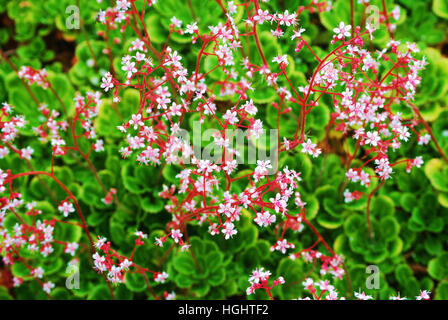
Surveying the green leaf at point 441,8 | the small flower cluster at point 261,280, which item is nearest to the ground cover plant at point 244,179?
the green leaf at point 441,8

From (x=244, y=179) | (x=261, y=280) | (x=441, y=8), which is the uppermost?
(x=441, y=8)

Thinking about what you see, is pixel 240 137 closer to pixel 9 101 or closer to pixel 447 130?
pixel 447 130

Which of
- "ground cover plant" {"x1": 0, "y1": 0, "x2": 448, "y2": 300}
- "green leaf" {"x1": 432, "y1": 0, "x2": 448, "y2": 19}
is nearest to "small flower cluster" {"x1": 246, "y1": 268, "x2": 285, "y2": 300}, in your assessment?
"ground cover plant" {"x1": 0, "y1": 0, "x2": 448, "y2": 300}

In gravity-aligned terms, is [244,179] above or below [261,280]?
above

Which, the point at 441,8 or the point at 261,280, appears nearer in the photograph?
the point at 261,280

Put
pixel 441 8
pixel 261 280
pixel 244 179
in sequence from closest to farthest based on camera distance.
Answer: pixel 261 280 → pixel 244 179 → pixel 441 8

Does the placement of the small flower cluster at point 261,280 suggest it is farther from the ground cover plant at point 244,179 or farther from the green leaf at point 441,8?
the green leaf at point 441,8

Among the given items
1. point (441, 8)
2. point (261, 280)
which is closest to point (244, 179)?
point (261, 280)

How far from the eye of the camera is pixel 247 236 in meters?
1.79

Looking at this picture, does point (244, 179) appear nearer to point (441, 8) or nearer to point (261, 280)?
point (261, 280)

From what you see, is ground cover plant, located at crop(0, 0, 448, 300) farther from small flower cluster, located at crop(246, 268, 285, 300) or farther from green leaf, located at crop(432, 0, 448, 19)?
small flower cluster, located at crop(246, 268, 285, 300)

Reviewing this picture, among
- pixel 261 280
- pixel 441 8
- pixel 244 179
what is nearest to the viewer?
pixel 261 280

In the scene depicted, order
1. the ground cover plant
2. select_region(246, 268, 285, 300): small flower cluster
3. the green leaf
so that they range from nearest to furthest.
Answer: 1. select_region(246, 268, 285, 300): small flower cluster
2. the ground cover plant
3. the green leaf
